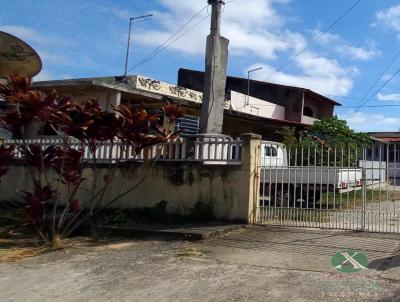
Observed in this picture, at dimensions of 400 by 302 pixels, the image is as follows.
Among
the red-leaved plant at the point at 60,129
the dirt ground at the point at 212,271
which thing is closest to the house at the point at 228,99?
the red-leaved plant at the point at 60,129

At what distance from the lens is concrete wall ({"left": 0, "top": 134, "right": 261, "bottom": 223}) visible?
32.7 feet

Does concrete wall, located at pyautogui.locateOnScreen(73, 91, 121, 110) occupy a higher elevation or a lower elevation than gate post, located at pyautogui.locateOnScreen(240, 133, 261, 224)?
higher

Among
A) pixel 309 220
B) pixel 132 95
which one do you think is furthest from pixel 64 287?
pixel 132 95

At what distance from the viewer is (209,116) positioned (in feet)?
36.9

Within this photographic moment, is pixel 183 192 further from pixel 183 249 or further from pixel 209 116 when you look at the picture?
pixel 183 249

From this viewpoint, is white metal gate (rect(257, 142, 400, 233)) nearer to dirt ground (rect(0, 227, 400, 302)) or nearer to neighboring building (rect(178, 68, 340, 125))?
dirt ground (rect(0, 227, 400, 302))

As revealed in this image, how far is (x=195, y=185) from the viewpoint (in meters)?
10.5

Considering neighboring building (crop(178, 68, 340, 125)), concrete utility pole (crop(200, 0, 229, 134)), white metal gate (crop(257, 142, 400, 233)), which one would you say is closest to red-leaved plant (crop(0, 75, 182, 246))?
concrete utility pole (crop(200, 0, 229, 134))

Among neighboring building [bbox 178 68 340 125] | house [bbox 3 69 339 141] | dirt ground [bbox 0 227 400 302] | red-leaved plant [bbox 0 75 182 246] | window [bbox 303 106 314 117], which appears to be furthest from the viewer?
window [bbox 303 106 314 117]

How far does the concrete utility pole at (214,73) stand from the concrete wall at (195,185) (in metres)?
1.29

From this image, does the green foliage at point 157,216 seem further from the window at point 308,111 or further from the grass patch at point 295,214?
the window at point 308,111

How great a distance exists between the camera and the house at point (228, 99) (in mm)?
15906

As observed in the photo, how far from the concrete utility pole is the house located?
11.4 feet

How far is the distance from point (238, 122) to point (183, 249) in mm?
16363
